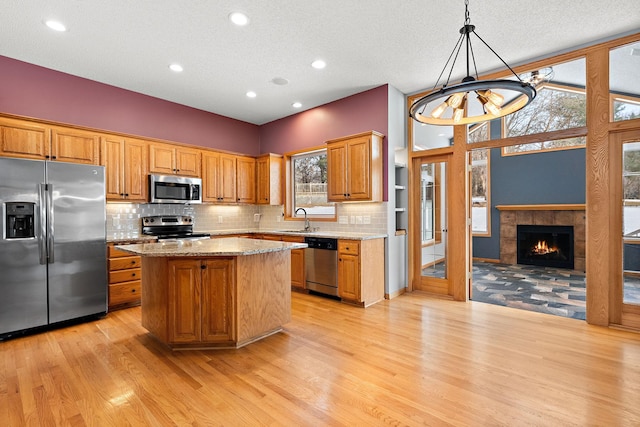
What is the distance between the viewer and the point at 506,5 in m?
2.82

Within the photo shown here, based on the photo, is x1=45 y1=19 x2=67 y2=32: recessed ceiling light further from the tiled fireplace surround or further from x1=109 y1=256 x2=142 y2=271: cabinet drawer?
the tiled fireplace surround

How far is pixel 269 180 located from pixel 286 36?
2.85 meters

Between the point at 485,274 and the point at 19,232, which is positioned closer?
the point at 19,232

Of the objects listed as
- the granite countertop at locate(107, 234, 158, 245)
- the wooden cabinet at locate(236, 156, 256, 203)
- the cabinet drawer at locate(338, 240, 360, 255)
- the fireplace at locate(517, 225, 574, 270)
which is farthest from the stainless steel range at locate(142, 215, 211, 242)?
the fireplace at locate(517, 225, 574, 270)

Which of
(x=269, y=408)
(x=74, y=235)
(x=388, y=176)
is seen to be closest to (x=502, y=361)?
(x=269, y=408)

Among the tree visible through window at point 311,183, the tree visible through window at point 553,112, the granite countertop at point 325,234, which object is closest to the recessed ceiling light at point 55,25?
the granite countertop at point 325,234

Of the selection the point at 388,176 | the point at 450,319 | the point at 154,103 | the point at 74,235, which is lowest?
the point at 450,319

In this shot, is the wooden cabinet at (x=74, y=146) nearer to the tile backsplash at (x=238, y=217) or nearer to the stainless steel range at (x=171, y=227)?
the tile backsplash at (x=238, y=217)

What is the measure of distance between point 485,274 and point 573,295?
1.60 meters

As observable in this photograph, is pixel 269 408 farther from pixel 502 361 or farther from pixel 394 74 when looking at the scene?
pixel 394 74

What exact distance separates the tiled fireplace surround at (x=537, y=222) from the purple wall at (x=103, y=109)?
6048mm

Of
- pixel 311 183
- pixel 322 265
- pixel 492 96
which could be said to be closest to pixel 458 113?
pixel 492 96

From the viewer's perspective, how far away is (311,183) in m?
5.69

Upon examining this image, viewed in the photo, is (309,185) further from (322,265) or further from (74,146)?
(74,146)
